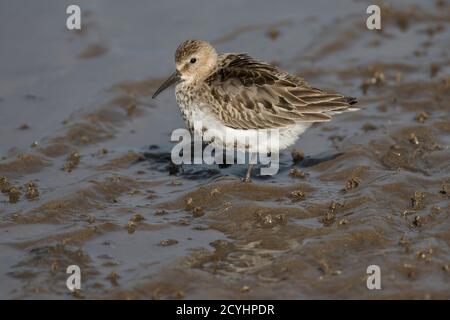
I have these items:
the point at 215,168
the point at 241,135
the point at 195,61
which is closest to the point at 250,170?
the point at 241,135

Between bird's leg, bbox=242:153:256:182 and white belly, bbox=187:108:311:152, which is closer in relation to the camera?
white belly, bbox=187:108:311:152

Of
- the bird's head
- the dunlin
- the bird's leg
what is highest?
the bird's head

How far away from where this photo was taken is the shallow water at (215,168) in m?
7.79

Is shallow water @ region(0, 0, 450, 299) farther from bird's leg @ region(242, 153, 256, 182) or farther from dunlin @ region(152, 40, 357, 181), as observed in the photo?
dunlin @ region(152, 40, 357, 181)

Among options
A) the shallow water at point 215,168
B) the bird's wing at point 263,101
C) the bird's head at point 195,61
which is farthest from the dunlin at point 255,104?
the shallow water at point 215,168

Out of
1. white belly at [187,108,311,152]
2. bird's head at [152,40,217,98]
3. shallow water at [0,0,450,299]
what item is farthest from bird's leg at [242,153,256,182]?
bird's head at [152,40,217,98]

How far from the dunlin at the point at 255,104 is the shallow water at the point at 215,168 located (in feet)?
2.05

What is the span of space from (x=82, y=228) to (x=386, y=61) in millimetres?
6737

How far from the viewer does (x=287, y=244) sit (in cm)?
838

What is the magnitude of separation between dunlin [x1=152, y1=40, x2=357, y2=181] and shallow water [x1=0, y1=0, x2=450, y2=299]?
63 centimetres

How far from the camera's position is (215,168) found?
35.0ft

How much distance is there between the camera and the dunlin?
32.0 ft

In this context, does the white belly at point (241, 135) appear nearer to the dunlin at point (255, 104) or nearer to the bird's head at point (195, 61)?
the dunlin at point (255, 104)

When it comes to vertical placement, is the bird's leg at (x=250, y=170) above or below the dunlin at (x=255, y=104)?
below
